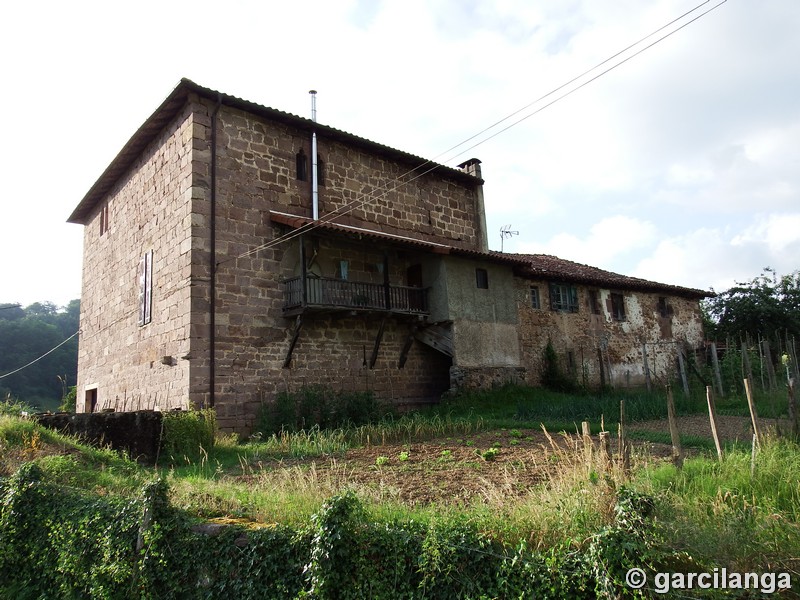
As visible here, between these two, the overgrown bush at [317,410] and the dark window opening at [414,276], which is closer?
the overgrown bush at [317,410]

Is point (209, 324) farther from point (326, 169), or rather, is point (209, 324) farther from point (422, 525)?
point (422, 525)

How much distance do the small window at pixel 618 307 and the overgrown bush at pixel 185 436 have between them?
16.2 m

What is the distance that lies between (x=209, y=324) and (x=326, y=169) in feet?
18.1

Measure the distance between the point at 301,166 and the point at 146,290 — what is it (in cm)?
522

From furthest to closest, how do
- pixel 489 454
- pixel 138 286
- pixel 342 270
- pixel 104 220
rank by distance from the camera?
pixel 104 220 < pixel 138 286 < pixel 342 270 < pixel 489 454

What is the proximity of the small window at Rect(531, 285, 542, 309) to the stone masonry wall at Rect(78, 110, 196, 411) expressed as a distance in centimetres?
1121

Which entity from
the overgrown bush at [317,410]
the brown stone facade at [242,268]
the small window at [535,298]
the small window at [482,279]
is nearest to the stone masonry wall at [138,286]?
the brown stone facade at [242,268]

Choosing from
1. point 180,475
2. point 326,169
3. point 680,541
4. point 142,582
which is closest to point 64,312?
point 326,169

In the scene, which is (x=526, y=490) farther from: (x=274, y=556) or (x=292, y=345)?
(x=292, y=345)

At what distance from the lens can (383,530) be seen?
15.0 feet

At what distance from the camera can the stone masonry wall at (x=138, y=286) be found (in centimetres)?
1359

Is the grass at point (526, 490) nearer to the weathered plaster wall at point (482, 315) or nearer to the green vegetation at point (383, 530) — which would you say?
the green vegetation at point (383, 530)

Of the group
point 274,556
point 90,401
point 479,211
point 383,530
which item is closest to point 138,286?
point 90,401

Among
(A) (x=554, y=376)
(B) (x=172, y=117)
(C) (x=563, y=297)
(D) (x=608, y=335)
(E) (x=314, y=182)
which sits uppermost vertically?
(B) (x=172, y=117)
